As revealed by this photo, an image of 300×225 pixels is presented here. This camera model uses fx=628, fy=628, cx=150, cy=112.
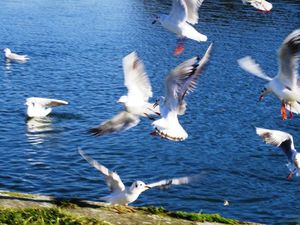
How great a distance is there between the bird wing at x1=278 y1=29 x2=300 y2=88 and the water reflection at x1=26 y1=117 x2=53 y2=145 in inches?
436

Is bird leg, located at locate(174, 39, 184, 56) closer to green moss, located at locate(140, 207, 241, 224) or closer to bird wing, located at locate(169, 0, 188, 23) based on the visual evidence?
bird wing, located at locate(169, 0, 188, 23)

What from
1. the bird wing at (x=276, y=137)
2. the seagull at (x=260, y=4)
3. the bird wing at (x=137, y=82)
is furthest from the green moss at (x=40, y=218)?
the bird wing at (x=276, y=137)

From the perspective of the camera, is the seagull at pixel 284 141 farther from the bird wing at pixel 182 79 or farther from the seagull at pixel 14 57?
the seagull at pixel 14 57

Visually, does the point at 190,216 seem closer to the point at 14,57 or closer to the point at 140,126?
the point at 140,126

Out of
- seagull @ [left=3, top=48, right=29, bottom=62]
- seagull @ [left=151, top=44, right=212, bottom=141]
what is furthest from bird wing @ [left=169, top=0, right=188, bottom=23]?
seagull @ [left=3, top=48, right=29, bottom=62]

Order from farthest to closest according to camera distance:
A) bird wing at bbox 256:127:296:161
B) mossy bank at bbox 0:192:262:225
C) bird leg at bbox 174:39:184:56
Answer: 1. bird wing at bbox 256:127:296:161
2. bird leg at bbox 174:39:184:56
3. mossy bank at bbox 0:192:262:225

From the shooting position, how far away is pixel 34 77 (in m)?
28.4

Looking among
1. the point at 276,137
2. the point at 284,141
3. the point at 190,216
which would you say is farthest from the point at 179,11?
the point at 284,141

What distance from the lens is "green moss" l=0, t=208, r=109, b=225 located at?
838 cm

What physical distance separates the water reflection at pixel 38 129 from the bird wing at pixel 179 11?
34.8ft

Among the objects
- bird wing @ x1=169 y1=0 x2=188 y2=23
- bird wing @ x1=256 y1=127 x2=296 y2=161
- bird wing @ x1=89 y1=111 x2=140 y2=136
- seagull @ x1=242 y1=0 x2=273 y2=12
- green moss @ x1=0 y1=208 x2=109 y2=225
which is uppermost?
seagull @ x1=242 y1=0 x2=273 y2=12

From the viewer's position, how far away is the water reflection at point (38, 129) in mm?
20250

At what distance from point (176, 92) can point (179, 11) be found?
156 centimetres

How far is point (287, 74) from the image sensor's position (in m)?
10.6
